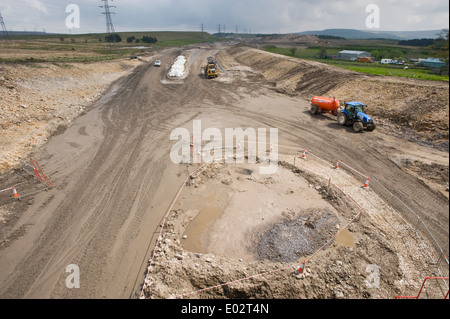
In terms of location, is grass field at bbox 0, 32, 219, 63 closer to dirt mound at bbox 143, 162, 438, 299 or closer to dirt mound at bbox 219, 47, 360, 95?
dirt mound at bbox 219, 47, 360, 95

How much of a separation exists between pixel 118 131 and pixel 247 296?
16065 mm

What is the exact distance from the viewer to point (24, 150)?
594 inches

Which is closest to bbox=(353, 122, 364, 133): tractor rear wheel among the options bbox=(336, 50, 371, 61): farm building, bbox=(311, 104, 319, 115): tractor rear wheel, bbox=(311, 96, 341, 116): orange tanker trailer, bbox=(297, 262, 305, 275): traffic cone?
bbox=(311, 96, 341, 116): orange tanker trailer

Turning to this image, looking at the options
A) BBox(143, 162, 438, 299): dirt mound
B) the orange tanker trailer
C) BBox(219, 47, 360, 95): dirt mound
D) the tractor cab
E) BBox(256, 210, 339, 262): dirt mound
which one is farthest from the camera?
BBox(219, 47, 360, 95): dirt mound

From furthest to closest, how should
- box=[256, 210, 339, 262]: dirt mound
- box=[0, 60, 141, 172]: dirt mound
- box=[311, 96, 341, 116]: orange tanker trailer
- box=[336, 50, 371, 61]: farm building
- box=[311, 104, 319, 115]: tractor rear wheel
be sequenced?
box=[336, 50, 371, 61]: farm building < box=[311, 104, 319, 115]: tractor rear wheel < box=[311, 96, 341, 116]: orange tanker trailer < box=[0, 60, 141, 172]: dirt mound < box=[256, 210, 339, 262]: dirt mound

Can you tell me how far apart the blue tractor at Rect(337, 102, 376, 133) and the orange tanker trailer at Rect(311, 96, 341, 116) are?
160cm

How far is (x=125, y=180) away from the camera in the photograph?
12555 millimetres

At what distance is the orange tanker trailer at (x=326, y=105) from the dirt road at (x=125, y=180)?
0.77 m

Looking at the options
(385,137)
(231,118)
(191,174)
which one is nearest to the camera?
(191,174)

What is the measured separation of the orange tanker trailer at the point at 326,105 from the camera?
64.9 ft

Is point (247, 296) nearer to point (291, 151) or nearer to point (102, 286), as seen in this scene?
point (102, 286)

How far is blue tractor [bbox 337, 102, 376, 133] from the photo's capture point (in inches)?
672
